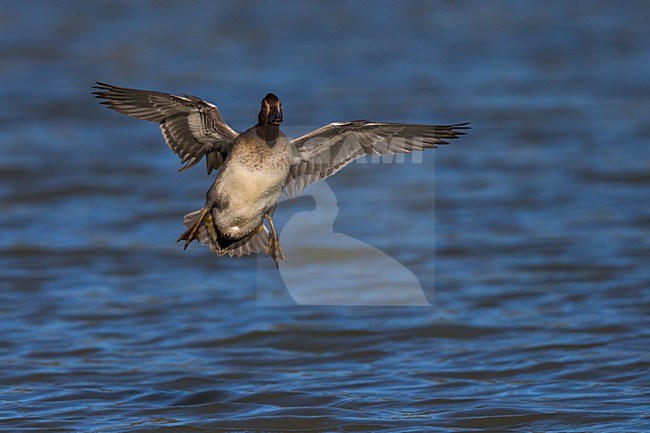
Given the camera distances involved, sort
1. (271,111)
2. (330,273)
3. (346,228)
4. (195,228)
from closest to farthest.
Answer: (271,111) → (195,228) → (330,273) → (346,228)

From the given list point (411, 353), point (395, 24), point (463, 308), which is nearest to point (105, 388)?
point (411, 353)

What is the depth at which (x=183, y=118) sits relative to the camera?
6.65m

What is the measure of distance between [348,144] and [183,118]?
92cm

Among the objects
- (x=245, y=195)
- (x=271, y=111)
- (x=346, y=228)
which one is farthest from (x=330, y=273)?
(x=271, y=111)

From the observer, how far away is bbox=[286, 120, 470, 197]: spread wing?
6.59 metres

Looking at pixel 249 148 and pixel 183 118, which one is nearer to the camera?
pixel 249 148

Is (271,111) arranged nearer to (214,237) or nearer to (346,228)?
(214,237)

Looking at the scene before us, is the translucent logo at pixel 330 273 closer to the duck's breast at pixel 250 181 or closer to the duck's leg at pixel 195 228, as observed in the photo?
the duck's leg at pixel 195 228

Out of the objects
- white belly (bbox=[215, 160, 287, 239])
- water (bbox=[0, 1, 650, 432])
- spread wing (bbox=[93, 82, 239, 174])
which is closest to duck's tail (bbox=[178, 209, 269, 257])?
white belly (bbox=[215, 160, 287, 239])

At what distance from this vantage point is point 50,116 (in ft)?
45.1

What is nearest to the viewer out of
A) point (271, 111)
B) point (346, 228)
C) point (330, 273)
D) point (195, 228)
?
point (271, 111)

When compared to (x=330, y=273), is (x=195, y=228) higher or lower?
higher

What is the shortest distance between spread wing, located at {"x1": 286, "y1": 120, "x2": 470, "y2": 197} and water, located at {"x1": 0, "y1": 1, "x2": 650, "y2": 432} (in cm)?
129

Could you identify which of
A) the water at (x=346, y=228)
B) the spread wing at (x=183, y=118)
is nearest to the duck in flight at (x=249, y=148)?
the spread wing at (x=183, y=118)
